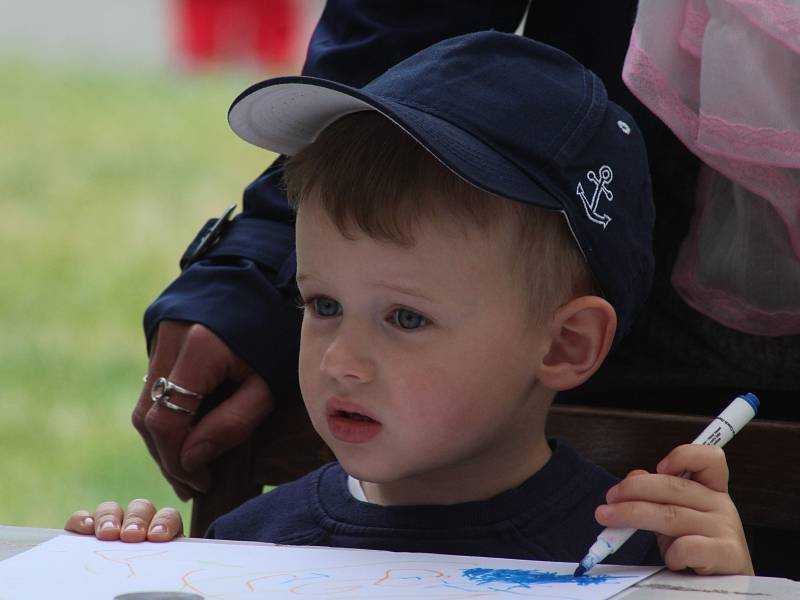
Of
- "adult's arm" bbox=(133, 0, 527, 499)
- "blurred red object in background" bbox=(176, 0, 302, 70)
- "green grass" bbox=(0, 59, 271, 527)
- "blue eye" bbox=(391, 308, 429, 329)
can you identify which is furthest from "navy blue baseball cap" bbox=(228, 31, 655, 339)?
"blurred red object in background" bbox=(176, 0, 302, 70)

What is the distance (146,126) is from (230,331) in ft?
12.7

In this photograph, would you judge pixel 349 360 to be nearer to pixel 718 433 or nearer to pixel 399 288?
pixel 399 288

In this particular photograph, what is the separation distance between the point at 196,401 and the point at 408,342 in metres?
0.33

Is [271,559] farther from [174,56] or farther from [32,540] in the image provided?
[174,56]

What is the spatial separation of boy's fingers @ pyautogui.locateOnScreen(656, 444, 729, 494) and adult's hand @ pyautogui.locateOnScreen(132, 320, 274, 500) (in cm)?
44

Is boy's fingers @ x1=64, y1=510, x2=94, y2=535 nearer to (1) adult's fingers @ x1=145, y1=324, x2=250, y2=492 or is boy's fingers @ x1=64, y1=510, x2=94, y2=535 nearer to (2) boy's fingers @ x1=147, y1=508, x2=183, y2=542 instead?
(2) boy's fingers @ x1=147, y1=508, x2=183, y2=542

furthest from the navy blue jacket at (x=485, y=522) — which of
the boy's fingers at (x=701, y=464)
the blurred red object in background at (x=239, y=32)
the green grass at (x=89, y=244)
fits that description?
the blurred red object in background at (x=239, y=32)

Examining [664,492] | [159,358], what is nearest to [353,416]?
[664,492]

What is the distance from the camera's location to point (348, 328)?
96cm

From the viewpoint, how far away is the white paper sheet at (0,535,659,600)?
30.3 inches

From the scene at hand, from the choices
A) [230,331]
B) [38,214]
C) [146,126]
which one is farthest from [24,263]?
[230,331]

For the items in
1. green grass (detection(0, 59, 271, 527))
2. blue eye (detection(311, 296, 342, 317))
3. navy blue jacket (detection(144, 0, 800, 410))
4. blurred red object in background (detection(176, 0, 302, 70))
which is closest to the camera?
blue eye (detection(311, 296, 342, 317))

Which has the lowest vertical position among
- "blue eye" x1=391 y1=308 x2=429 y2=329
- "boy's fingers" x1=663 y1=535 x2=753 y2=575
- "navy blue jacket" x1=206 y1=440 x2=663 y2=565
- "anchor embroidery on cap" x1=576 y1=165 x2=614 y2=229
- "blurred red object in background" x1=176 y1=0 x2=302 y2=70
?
"blurred red object in background" x1=176 y1=0 x2=302 y2=70

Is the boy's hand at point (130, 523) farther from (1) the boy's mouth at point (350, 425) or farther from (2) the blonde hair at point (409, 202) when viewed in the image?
(2) the blonde hair at point (409, 202)
